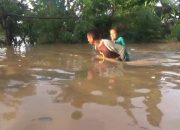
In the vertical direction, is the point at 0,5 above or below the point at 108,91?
above

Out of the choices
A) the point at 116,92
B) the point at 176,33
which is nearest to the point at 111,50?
the point at 116,92

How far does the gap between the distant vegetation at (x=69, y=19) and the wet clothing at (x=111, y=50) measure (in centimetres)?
839

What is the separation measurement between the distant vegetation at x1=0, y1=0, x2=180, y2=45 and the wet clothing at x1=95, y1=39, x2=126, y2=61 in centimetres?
839

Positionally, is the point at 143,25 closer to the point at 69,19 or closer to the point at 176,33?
the point at 176,33

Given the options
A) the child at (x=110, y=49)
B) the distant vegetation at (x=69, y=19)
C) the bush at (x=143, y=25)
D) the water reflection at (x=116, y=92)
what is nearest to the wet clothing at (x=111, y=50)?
the child at (x=110, y=49)

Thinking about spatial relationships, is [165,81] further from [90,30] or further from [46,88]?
[90,30]

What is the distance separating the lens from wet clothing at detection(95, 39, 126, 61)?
1209cm

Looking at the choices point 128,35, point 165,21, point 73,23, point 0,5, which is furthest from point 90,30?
point 165,21

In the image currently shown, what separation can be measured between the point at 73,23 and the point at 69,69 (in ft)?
37.9

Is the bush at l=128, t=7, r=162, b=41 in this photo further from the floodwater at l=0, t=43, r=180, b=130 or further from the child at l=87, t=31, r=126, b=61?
the floodwater at l=0, t=43, r=180, b=130

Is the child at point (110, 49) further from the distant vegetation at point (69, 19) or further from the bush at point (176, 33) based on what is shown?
the bush at point (176, 33)

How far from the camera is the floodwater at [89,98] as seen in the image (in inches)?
202

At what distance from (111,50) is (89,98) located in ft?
19.6

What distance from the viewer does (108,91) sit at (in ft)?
23.3
